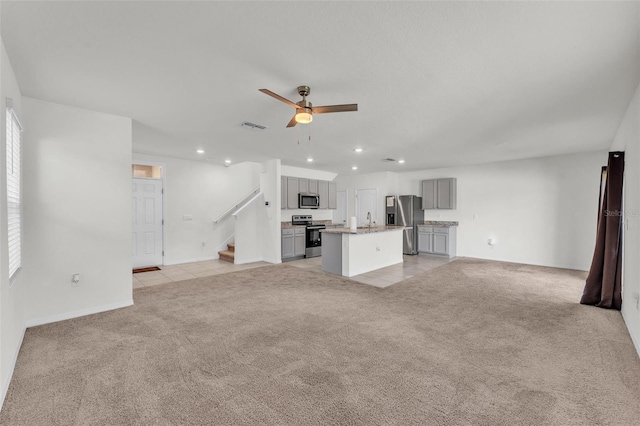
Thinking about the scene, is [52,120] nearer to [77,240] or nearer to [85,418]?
[77,240]

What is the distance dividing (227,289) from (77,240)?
207cm

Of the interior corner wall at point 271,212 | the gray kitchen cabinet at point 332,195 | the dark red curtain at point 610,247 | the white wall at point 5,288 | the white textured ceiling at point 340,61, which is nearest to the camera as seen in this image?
the white textured ceiling at point 340,61

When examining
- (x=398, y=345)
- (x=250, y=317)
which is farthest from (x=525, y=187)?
(x=250, y=317)

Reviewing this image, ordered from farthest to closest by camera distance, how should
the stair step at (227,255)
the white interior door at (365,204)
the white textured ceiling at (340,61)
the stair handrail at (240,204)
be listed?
the white interior door at (365,204), the stair handrail at (240,204), the stair step at (227,255), the white textured ceiling at (340,61)

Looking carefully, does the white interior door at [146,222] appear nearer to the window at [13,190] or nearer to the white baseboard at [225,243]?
the white baseboard at [225,243]

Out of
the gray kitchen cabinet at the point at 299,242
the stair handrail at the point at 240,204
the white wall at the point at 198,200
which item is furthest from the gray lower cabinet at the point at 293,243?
the white wall at the point at 198,200

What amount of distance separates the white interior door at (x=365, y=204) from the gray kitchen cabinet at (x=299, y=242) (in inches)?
102

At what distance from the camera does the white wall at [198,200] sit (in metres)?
6.57

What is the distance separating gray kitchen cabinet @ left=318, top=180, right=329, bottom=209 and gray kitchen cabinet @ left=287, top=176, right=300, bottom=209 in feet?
3.17

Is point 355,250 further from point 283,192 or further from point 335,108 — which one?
point 335,108

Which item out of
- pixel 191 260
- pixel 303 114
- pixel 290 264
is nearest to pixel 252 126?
pixel 303 114

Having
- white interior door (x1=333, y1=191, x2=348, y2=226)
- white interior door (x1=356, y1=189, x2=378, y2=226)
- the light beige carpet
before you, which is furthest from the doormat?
white interior door (x1=356, y1=189, x2=378, y2=226)

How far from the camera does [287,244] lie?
7082 mm

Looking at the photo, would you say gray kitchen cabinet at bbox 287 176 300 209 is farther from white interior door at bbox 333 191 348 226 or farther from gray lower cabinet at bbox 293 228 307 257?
white interior door at bbox 333 191 348 226
